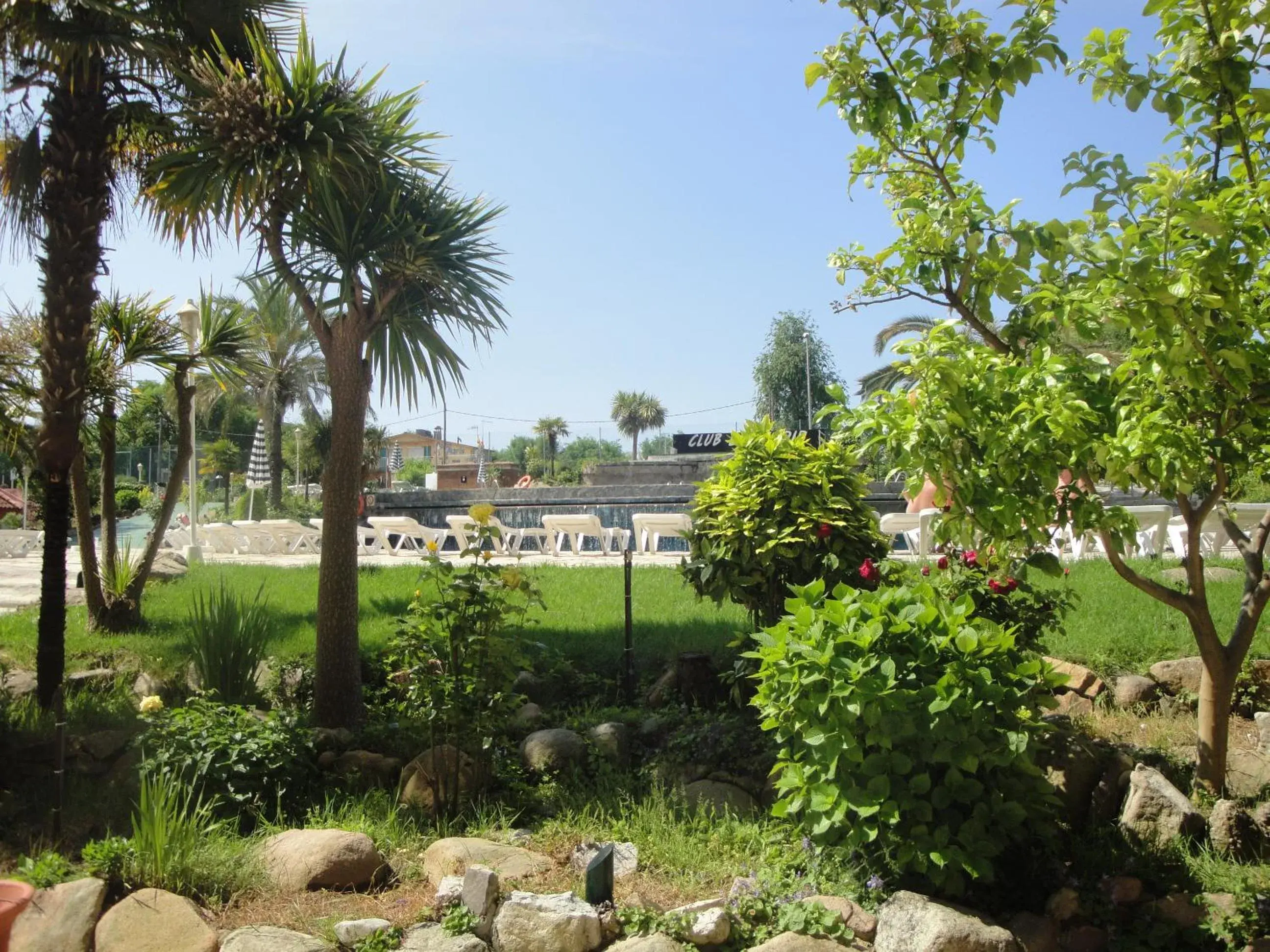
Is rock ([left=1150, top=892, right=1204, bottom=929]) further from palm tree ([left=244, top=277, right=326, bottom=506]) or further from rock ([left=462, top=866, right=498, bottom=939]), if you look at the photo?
palm tree ([left=244, top=277, right=326, bottom=506])

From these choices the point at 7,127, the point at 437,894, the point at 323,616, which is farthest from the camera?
the point at 7,127

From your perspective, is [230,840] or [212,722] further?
[212,722]

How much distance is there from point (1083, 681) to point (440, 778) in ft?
12.6

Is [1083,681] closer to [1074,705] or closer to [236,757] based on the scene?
[1074,705]

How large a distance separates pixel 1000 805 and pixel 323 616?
4.68m

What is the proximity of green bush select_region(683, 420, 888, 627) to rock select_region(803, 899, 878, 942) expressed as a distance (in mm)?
2142

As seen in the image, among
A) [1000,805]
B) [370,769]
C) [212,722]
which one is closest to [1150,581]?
[1000,805]

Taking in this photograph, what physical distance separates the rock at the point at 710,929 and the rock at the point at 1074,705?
2.89 meters

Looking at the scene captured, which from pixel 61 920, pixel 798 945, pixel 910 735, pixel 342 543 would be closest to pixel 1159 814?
pixel 910 735

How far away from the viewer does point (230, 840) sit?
4840 millimetres

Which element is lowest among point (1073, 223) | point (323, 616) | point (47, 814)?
point (47, 814)

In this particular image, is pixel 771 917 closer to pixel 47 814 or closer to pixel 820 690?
pixel 820 690

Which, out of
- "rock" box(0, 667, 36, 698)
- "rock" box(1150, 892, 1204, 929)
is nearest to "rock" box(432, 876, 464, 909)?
"rock" box(1150, 892, 1204, 929)

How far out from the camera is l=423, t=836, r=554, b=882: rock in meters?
4.38
